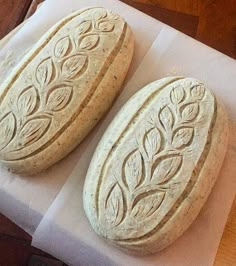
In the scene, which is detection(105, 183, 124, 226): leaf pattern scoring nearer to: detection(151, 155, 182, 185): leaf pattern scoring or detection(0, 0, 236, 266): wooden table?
detection(151, 155, 182, 185): leaf pattern scoring

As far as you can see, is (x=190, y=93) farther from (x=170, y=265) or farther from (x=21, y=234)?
(x=21, y=234)

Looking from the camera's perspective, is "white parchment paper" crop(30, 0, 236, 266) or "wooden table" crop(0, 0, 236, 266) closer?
"white parchment paper" crop(30, 0, 236, 266)

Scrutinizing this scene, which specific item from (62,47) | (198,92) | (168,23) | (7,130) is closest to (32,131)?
(7,130)

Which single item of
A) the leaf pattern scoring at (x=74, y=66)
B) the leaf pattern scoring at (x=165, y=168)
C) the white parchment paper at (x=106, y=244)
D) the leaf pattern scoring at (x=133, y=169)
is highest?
the leaf pattern scoring at (x=74, y=66)

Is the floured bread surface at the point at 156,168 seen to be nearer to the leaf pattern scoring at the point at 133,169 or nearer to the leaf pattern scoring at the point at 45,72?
the leaf pattern scoring at the point at 133,169

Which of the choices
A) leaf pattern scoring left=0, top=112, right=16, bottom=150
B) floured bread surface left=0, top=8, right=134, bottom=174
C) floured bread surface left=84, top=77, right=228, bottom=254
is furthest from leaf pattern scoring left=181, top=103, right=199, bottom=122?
leaf pattern scoring left=0, top=112, right=16, bottom=150

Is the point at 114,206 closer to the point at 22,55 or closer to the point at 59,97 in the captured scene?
the point at 59,97

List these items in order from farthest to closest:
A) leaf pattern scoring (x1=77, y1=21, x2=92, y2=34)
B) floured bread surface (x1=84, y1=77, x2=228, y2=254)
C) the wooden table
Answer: the wooden table < leaf pattern scoring (x1=77, y1=21, x2=92, y2=34) < floured bread surface (x1=84, y1=77, x2=228, y2=254)

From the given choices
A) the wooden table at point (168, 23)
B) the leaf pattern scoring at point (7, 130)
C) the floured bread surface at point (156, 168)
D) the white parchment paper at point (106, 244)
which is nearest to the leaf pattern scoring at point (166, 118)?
the floured bread surface at point (156, 168)
